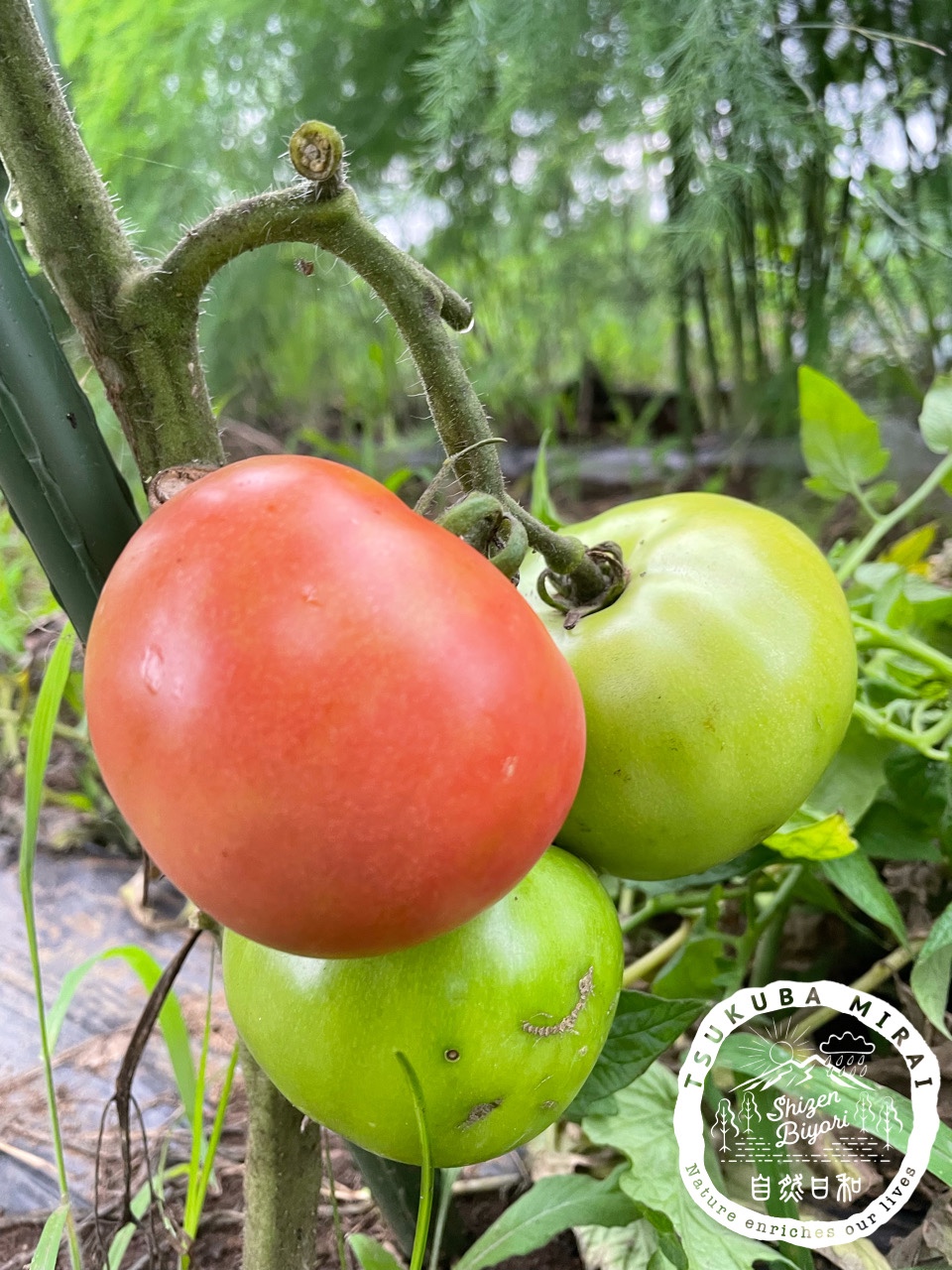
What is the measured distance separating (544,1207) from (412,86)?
1.62 m

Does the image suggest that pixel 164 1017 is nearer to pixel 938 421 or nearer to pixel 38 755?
pixel 38 755

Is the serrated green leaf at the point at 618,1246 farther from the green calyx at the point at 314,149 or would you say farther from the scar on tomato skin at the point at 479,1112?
the green calyx at the point at 314,149

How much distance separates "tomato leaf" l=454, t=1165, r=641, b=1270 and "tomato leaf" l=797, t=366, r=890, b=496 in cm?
53

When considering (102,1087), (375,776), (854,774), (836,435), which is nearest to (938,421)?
(836,435)

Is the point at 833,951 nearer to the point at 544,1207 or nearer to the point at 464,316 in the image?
the point at 544,1207

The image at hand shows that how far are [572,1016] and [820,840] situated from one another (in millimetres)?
207

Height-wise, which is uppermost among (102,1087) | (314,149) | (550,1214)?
(314,149)

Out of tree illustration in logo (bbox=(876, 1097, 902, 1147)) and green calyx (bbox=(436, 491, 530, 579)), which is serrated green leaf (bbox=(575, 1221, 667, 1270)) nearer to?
tree illustration in logo (bbox=(876, 1097, 902, 1147))

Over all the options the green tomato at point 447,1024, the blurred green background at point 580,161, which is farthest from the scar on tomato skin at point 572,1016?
the blurred green background at point 580,161

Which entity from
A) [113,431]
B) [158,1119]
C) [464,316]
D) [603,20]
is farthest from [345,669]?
[603,20]

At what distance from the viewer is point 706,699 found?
1.26 ft

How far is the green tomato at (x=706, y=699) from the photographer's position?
38cm

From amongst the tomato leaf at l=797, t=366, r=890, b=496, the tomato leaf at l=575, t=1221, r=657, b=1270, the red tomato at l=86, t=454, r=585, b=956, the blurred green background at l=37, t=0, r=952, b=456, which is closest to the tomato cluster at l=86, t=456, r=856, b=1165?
the red tomato at l=86, t=454, r=585, b=956
